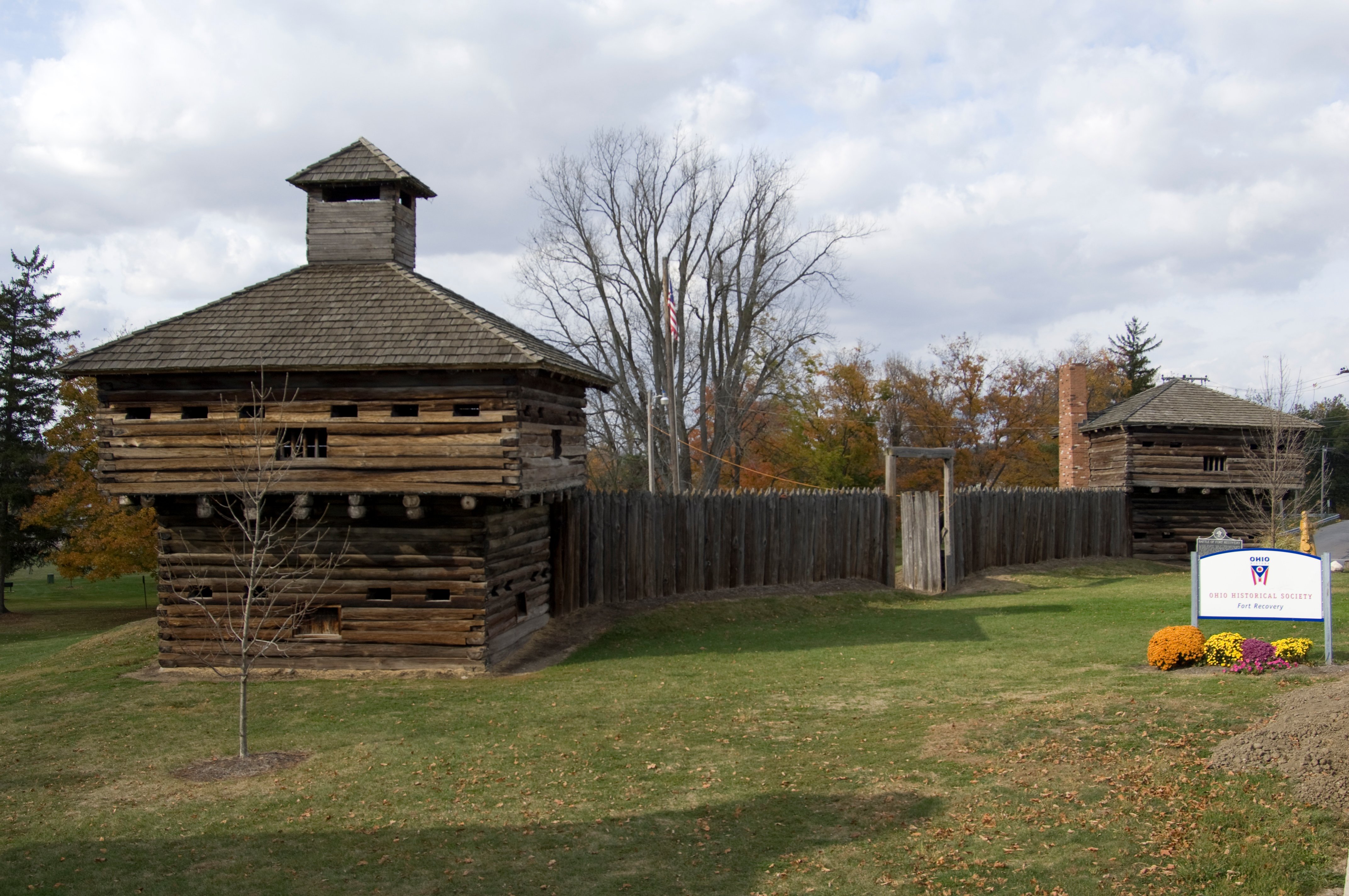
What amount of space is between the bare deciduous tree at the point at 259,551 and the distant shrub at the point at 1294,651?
11930mm

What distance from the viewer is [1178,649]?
11.9m

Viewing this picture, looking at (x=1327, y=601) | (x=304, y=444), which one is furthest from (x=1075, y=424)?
(x=304, y=444)

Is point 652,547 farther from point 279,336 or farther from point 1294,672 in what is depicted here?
point 1294,672

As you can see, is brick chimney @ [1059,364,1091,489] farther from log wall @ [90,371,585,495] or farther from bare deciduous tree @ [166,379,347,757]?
bare deciduous tree @ [166,379,347,757]

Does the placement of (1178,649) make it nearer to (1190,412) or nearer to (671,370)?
(671,370)

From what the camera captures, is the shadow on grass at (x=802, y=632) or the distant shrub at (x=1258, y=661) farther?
the shadow on grass at (x=802, y=632)

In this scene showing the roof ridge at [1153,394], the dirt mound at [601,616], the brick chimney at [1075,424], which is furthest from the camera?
the brick chimney at [1075,424]

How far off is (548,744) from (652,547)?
9.28 m

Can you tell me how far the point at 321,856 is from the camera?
25.5 ft

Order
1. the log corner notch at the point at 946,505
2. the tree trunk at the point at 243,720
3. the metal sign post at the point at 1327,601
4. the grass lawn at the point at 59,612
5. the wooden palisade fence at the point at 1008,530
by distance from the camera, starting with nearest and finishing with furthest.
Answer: the tree trunk at the point at 243,720
the metal sign post at the point at 1327,601
the log corner notch at the point at 946,505
the wooden palisade fence at the point at 1008,530
the grass lawn at the point at 59,612

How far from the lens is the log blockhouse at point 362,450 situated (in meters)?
14.4

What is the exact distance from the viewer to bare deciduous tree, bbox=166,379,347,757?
14484mm

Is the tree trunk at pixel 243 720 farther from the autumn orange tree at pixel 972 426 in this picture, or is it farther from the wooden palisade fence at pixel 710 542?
the autumn orange tree at pixel 972 426

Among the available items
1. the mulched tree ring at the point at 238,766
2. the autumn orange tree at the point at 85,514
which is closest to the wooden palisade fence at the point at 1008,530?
the mulched tree ring at the point at 238,766
